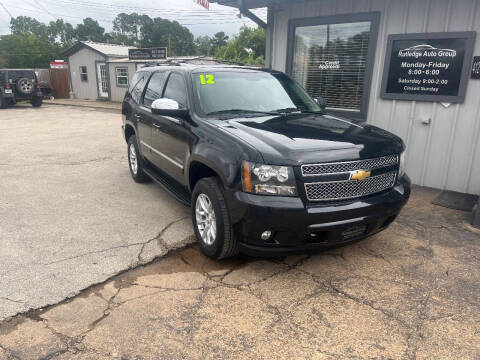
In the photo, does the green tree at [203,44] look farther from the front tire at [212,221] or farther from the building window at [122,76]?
the front tire at [212,221]

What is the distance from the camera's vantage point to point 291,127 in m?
3.60

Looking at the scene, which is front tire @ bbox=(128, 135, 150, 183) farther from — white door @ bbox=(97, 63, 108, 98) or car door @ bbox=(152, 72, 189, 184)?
white door @ bbox=(97, 63, 108, 98)

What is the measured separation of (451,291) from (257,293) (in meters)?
1.69

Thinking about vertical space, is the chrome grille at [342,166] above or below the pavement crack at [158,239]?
above

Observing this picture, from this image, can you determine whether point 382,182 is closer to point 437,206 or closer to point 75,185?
point 437,206

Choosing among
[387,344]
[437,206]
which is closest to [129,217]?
[387,344]

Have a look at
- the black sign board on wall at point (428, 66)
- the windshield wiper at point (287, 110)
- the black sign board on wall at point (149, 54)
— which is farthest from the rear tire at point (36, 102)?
the windshield wiper at point (287, 110)

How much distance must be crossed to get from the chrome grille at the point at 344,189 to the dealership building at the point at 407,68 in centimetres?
314

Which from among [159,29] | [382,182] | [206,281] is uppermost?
[159,29]

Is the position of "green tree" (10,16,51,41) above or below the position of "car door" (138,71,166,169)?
above

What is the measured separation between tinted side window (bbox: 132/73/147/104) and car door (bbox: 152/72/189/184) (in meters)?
1.00

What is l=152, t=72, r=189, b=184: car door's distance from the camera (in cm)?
416

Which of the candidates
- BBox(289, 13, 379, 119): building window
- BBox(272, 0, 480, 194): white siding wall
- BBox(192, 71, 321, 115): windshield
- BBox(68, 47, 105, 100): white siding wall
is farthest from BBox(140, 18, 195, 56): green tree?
BBox(192, 71, 321, 115): windshield

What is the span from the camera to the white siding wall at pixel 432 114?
18.2ft
